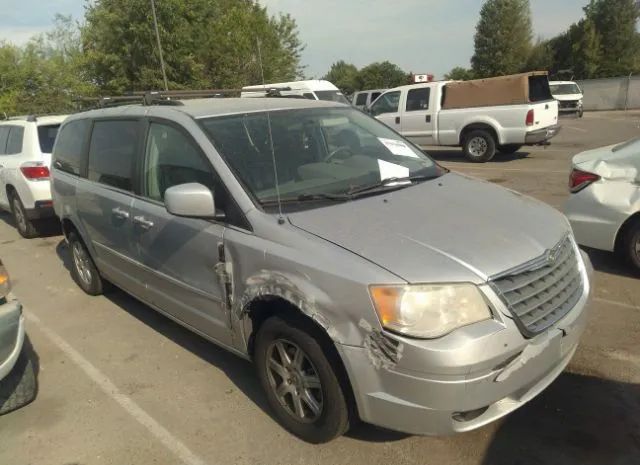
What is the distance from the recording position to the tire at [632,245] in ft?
15.3

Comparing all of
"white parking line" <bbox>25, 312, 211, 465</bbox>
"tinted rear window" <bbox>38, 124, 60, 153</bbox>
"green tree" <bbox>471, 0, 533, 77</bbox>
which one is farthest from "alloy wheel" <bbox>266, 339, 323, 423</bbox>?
"green tree" <bbox>471, 0, 533, 77</bbox>

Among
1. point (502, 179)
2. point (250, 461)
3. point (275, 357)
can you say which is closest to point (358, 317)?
point (275, 357)

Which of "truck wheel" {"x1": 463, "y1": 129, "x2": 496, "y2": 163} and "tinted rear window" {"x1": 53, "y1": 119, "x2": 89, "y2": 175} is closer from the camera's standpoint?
"tinted rear window" {"x1": 53, "y1": 119, "x2": 89, "y2": 175}

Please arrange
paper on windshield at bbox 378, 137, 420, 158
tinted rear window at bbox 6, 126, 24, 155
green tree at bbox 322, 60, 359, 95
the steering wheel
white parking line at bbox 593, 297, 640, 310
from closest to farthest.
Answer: the steering wheel, paper on windshield at bbox 378, 137, 420, 158, white parking line at bbox 593, 297, 640, 310, tinted rear window at bbox 6, 126, 24, 155, green tree at bbox 322, 60, 359, 95

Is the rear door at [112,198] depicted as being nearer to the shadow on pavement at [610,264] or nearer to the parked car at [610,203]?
the parked car at [610,203]

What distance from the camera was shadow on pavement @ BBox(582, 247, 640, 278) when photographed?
4816 mm

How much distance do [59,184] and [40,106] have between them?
20759 mm

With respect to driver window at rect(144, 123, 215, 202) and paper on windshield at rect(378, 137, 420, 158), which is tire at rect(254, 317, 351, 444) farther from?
paper on windshield at rect(378, 137, 420, 158)

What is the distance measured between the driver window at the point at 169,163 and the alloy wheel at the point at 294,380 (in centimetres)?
101

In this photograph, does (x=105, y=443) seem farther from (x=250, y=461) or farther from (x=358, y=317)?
(x=358, y=317)

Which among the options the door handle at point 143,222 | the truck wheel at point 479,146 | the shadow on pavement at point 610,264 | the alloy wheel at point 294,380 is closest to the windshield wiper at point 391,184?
the alloy wheel at point 294,380

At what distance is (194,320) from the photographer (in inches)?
133

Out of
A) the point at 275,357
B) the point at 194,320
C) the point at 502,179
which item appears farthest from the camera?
the point at 502,179

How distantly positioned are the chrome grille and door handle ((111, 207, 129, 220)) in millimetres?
2675
